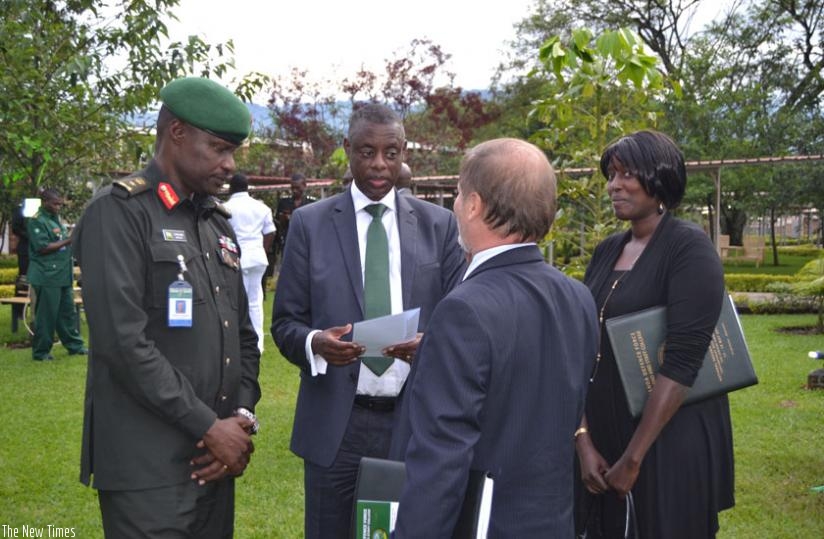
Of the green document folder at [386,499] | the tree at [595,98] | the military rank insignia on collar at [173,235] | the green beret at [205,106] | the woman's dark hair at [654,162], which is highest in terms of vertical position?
the tree at [595,98]

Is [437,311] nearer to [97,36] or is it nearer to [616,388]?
[616,388]

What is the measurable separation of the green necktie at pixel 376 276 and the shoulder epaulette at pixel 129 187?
917mm

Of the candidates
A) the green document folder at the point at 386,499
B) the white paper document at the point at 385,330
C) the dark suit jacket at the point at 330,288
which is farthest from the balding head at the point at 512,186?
the dark suit jacket at the point at 330,288

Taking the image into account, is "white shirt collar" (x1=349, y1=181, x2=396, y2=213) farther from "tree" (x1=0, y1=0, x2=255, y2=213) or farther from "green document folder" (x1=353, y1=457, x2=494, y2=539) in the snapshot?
"tree" (x1=0, y1=0, x2=255, y2=213)

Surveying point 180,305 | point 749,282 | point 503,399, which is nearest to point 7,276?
point 749,282

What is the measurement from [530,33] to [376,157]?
1248 inches

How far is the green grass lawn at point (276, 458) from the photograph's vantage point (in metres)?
5.14

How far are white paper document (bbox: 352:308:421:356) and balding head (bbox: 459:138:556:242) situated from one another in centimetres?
77

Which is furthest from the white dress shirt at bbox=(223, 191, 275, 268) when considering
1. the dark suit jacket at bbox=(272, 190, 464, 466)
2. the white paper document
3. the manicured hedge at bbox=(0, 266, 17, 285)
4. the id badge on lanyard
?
the manicured hedge at bbox=(0, 266, 17, 285)

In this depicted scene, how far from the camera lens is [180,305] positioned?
2584 millimetres

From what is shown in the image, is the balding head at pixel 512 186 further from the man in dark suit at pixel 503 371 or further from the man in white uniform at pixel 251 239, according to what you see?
the man in white uniform at pixel 251 239

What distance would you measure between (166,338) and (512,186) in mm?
1198

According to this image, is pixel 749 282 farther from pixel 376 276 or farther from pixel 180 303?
pixel 180 303

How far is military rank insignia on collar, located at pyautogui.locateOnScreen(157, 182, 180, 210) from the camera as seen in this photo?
2.67m
